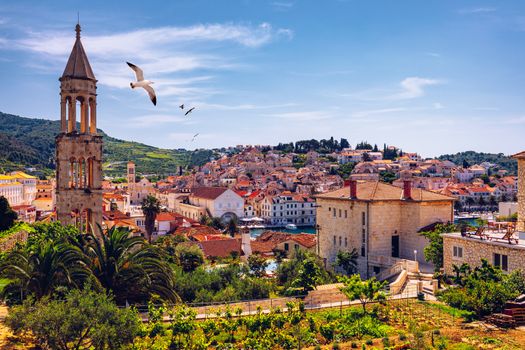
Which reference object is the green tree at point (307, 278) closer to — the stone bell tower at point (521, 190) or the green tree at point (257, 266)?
the green tree at point (257, 266)

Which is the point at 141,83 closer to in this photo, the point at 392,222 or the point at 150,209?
the point at 392,222

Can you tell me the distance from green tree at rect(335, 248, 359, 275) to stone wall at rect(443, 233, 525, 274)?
730cm

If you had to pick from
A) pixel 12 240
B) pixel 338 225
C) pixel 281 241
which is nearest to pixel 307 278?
pixel 338 225

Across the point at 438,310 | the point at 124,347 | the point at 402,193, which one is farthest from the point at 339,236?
the point at 124,347

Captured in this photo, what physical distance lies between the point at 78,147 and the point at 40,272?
27.2ft

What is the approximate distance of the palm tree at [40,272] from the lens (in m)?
17.3

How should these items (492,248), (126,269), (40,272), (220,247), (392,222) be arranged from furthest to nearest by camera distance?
(220,247) → (392,222) → (492,248) → (126,269) → (40,272)

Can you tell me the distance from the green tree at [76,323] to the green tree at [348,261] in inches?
775

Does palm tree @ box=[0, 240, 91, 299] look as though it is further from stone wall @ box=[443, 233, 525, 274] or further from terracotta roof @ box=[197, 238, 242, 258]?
terracotta roof @ box=[197, 238, 242, 258]

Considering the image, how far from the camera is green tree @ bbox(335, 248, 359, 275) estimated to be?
32.1m

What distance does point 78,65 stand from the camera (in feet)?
80.0

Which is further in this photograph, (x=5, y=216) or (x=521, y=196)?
(x=5, y=216)

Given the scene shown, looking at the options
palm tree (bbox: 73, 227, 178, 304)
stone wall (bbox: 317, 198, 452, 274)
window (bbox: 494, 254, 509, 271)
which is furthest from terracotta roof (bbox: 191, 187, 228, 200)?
window (bbox: 494, 254, 509, 271)

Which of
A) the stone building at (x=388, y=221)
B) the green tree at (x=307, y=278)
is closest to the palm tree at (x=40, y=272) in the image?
the green tree at (x=307, y=278)
